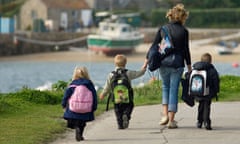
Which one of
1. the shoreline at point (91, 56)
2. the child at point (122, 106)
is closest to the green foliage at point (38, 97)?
the child at point (122, 106)

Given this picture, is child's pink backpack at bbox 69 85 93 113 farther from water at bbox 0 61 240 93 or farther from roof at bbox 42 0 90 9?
roof at bbox 42 0 90 9

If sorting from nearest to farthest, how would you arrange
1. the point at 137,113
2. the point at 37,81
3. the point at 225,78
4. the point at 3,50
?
the point at 137,113 < the point at 225,78 < the point at 37,81 < the point at 3,50

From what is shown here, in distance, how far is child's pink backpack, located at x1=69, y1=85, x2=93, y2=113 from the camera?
11.6 meters

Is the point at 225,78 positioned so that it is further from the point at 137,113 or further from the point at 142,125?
the point at 142,125

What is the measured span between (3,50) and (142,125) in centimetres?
6263

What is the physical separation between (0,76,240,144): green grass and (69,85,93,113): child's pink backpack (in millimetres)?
539

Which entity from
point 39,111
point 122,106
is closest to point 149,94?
point 39,111

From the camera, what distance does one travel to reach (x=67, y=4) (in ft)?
290

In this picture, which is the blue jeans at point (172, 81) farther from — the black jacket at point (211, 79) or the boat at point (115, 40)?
the boat at point (115, 40)

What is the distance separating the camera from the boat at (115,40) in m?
72.7

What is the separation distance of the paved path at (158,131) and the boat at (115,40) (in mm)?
58157

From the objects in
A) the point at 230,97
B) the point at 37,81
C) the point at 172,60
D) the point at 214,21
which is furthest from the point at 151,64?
the point at 214,21

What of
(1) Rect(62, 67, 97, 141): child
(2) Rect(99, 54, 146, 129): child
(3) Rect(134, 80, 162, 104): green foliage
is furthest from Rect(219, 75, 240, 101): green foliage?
(1) Rect(62, 67, 97, 141): child

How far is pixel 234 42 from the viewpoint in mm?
75000
